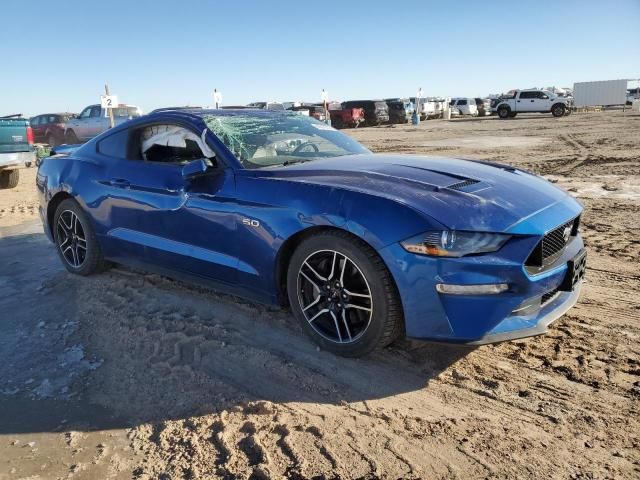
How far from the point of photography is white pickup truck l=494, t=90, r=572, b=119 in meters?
35.6

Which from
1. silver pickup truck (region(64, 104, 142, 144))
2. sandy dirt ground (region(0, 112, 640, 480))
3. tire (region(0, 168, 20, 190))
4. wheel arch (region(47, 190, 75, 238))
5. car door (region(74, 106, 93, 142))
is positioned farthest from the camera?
car door (region(74, 106, 93, 142))

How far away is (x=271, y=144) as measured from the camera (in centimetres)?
399

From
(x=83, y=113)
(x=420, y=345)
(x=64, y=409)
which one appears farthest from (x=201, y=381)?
(x=83, y=113)

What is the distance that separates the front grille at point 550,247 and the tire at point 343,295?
0.77 meters

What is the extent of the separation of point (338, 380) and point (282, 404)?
0.37m

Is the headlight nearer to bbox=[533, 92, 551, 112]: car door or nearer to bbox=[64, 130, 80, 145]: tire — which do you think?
bbox=[64, 130, 80, 145]: tire

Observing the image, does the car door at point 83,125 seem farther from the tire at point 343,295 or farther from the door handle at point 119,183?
the tire at point 343,295

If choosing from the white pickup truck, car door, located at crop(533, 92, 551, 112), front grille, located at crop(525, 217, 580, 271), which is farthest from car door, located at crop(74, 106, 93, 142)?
car door, located at crop(533, 92, 551, 112)

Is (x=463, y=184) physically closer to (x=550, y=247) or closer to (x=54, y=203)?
(x=550, y=247)

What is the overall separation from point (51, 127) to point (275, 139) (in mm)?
21536

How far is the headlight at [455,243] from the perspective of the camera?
108 inches

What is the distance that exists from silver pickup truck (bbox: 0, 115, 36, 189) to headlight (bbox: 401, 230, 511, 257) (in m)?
10.2

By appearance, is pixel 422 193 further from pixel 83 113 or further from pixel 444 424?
pixel 83 113

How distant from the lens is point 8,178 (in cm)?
1154
